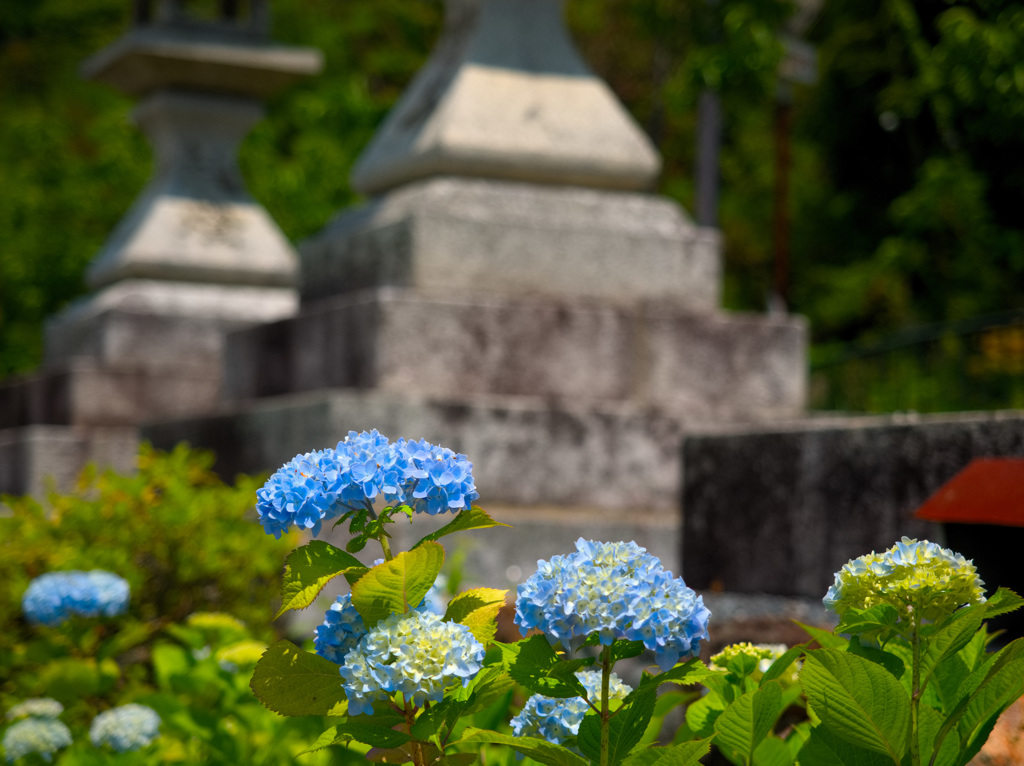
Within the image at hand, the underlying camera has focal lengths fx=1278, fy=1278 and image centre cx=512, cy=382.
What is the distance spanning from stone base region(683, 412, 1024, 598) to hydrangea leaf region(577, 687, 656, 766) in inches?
80.0

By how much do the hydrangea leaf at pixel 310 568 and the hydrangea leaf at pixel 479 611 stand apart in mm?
175

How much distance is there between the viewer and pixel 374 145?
717cm

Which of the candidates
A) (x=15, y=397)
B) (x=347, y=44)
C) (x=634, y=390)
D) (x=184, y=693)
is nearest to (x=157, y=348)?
(x=15, y=397)

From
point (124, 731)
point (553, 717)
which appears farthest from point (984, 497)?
point (124, 731)

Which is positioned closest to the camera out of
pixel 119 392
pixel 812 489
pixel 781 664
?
pixel 781 664

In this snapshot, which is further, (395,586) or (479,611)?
(479,611)

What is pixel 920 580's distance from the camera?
73.2 inches

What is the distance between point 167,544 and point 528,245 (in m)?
2.38

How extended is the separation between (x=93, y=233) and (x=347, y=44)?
32.0 feet

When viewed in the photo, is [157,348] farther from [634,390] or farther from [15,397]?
[634,390]

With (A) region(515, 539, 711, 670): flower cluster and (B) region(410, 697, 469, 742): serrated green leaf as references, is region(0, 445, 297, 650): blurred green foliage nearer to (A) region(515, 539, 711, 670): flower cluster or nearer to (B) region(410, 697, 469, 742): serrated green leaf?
(B) region(410, 697, 469, 742): serrated green leaf

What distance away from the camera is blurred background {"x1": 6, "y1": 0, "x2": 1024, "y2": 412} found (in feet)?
25.9

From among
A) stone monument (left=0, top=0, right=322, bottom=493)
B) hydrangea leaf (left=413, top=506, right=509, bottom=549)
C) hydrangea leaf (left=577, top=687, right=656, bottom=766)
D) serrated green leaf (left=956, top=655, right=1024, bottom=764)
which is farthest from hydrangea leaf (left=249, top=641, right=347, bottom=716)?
stone monument (left=0, top=0, right=322, bottom=493)

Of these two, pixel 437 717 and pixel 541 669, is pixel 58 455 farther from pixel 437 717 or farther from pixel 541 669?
pixel 541 669
